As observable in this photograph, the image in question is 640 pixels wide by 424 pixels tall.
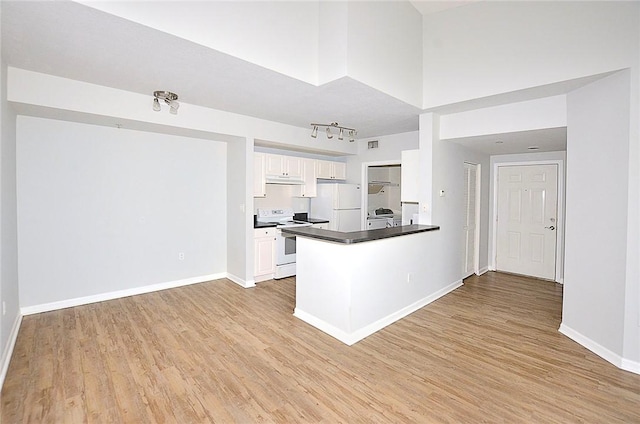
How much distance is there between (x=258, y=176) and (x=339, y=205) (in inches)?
68.5

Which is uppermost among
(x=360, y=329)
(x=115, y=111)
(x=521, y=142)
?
(x=115, y=111)

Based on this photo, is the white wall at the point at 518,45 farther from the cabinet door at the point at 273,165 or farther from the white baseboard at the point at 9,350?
the white baseboard at the point at 9,350

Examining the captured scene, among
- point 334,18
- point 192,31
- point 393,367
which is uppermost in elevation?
point 334,18

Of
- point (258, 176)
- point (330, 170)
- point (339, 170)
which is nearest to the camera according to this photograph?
point (258, 176)

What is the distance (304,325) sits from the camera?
332 centimetres

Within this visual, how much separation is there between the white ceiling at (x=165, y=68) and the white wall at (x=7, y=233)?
56cm

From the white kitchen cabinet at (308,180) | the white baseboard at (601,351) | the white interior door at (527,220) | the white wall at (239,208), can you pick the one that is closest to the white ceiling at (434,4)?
the white wall at (239,208)

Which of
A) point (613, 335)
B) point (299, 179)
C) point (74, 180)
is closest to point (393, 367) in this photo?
point (613, 335)

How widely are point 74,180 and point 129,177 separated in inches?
23.4

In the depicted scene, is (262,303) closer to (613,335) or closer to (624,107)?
(613,335)

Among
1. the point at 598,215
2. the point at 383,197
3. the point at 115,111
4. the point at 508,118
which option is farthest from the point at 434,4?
the point at 383,197

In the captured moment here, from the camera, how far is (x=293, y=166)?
17.9 ft

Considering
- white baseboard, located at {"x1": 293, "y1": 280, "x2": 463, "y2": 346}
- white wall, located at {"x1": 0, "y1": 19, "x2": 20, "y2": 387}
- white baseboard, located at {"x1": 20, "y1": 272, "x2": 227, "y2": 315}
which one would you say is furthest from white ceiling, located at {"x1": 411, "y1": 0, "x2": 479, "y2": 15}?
white baseboard, located at {"x1": 20, "y1": 272, "x2": 227, "y2": 315}

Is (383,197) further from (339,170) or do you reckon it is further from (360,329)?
(360,329)
